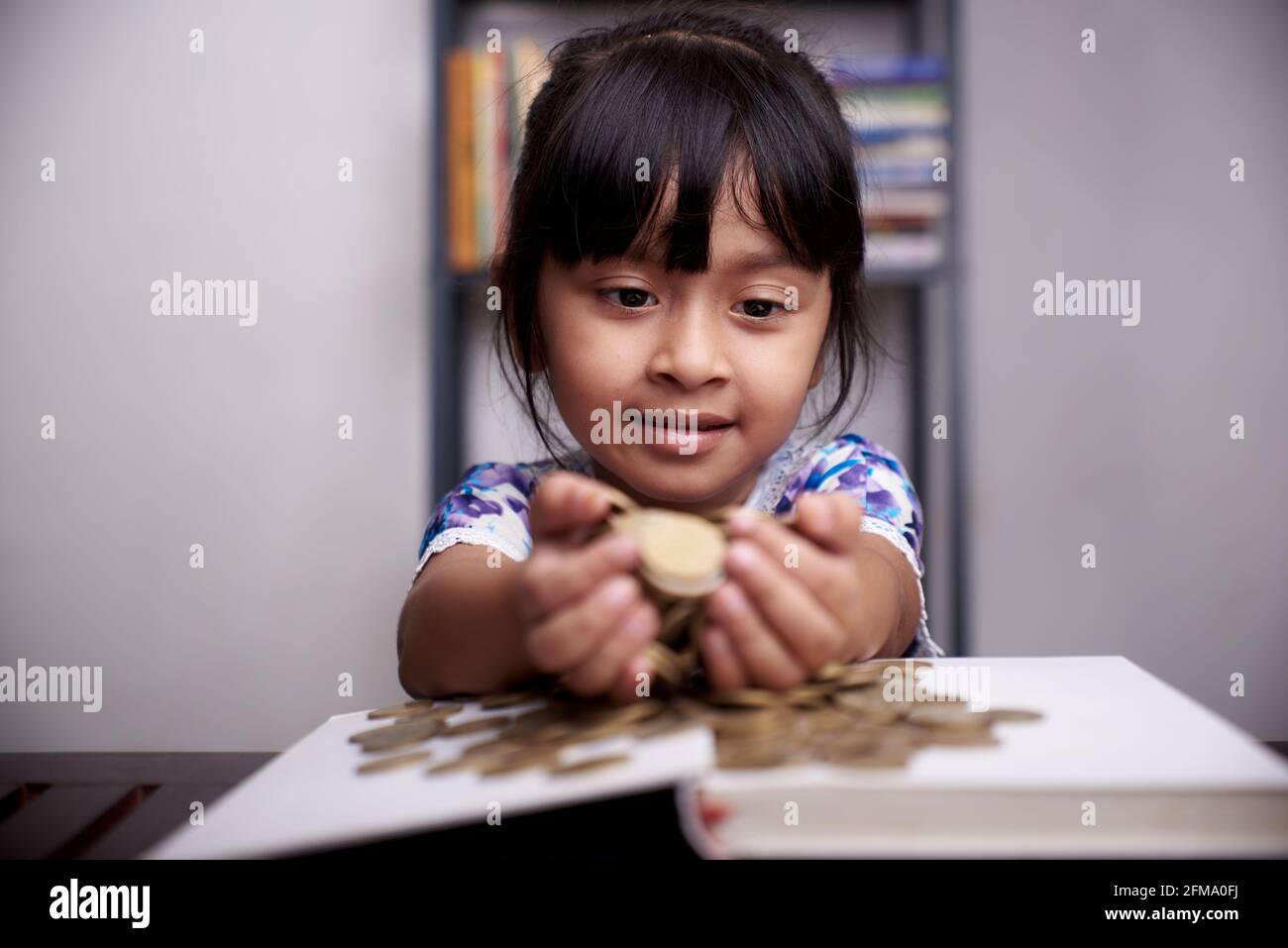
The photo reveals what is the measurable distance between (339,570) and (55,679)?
0.61 meters

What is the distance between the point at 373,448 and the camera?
6.16 feet

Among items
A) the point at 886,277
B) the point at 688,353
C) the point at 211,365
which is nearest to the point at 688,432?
the point at 688,353

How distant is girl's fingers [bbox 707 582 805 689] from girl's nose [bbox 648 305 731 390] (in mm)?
306

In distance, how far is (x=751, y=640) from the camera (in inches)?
18.7

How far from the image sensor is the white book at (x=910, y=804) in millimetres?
345

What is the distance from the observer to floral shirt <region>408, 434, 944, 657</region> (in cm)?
86

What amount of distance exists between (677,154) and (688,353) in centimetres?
17

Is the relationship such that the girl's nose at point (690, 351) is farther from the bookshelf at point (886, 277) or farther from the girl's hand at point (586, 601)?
the bookshelf at point (886, 277)

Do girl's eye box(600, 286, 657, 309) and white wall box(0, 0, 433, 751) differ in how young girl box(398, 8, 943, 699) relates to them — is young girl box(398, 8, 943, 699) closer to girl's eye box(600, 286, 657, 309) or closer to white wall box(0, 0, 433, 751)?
girl's eye box(600, 286, 657, 309)

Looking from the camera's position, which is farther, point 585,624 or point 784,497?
point 784,497

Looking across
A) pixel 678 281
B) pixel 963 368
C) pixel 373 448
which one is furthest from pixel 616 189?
pixel 373 448

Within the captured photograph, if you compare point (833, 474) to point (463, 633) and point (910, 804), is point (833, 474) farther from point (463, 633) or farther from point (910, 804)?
point (910, 804)

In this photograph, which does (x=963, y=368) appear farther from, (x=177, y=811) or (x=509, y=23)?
(x=177, y=811)

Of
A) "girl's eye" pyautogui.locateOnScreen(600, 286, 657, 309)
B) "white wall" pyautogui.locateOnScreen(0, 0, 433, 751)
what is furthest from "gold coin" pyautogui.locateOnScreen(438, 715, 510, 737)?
"white wall" pyautogui.locateOnScreen(0, 0, 433, 751)
